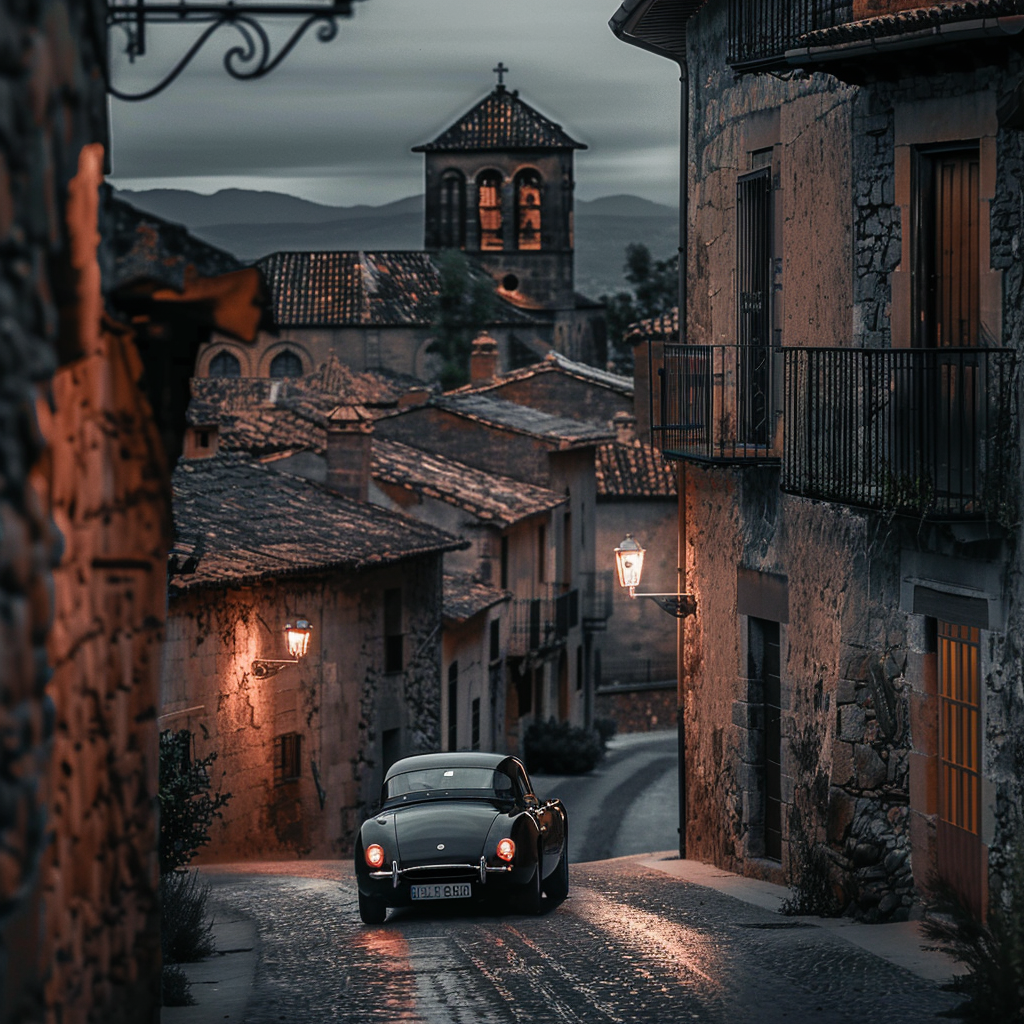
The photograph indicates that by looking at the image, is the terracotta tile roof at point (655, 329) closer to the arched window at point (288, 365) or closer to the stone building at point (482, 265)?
the stone building at point (482, 265)

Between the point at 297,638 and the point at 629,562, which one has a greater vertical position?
the point at 629,562

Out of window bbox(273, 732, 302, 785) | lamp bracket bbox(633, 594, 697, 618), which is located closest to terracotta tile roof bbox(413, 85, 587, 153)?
window bbox(273, 732, 302, 785)

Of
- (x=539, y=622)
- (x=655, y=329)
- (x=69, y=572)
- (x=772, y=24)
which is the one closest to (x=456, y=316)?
(x=655, y=329)

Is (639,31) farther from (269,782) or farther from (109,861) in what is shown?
(109,861)

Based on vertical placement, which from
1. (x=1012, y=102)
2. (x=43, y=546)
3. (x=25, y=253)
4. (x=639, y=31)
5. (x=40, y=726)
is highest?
(x=639, y=31)

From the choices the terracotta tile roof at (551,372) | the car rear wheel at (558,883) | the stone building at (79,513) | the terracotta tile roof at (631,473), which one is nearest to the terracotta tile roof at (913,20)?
the stone building at (79,513)

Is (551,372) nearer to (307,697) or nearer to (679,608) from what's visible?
(307,697)

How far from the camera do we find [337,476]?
31.4 meters

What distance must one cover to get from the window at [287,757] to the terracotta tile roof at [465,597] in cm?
678

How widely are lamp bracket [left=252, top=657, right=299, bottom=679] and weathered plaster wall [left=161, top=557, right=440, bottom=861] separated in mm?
99

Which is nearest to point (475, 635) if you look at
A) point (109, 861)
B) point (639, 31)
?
point (639, 31)

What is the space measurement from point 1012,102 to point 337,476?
20621 mm

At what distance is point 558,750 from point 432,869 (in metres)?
25.7

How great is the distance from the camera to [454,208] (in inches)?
3300
